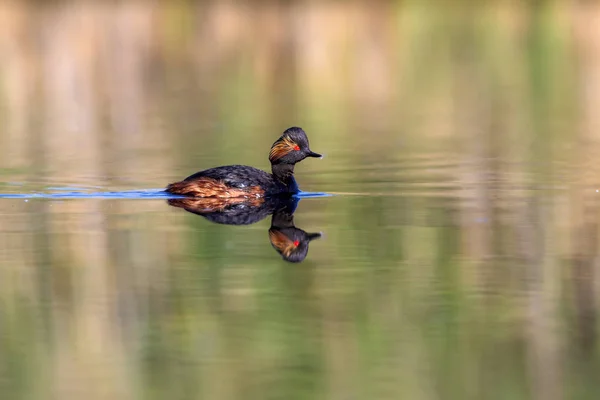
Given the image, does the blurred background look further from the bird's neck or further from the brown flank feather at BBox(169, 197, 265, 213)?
the bird's neck

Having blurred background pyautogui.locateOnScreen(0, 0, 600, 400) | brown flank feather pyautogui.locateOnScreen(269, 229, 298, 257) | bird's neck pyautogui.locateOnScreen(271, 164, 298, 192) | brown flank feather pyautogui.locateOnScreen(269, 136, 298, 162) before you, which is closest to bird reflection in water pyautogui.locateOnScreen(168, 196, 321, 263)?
brown flank feather pyautogui.locateOnScreen(269, 229, 298, 257)

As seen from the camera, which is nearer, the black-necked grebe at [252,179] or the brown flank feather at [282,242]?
the brown flank feather at [282,242]

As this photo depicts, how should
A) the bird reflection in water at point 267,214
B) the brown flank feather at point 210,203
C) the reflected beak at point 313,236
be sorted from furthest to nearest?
the brown flank feather at point 210,203 → the reflected beak at point 313,236 → the bird reflection in water at point 267,214

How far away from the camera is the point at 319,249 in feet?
33.3

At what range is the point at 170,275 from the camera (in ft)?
30.2

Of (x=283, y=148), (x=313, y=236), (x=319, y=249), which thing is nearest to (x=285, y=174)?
(x=283, y=148)

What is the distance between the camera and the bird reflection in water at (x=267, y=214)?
10320mm

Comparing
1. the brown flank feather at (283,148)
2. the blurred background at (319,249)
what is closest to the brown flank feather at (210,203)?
the blurred background at (319,249)

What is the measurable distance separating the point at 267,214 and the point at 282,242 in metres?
1.81

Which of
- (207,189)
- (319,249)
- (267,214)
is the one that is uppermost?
(207,189)

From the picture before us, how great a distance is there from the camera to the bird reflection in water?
406 inches

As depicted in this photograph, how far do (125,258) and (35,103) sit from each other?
49.2ft

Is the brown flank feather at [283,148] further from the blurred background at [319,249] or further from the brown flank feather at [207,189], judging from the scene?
the brown flank feather at [207,189]

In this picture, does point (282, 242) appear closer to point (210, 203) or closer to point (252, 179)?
point (210, 203)
